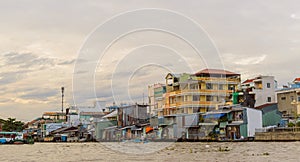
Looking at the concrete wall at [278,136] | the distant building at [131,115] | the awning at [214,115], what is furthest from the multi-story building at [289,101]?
the distant building at [131,115]

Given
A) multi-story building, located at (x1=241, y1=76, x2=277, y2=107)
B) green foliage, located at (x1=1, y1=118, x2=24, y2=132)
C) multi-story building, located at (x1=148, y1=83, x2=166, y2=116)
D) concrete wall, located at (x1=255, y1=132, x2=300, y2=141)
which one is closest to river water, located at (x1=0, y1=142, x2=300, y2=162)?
concrete wall, located at (x1=255, y1=132, x2=300, y2=141)

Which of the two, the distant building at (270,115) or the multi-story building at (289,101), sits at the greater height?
the multi-story building at (289,101)

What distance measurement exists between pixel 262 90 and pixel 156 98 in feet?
51.9

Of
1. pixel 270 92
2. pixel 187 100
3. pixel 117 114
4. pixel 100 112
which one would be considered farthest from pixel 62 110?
pixel 270 92

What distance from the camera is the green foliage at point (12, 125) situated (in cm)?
8981

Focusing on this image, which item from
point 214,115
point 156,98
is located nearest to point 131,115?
point 156,98

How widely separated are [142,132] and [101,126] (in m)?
13.0

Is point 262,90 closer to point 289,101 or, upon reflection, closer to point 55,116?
point 289,101

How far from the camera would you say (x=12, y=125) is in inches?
3590

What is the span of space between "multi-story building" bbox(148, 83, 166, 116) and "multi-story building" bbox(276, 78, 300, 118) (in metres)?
15.0

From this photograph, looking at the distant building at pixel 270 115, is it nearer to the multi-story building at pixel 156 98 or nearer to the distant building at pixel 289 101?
the distant building at pixel 289 101

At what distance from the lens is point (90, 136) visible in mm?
71562

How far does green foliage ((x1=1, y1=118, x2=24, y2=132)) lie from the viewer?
8981 cm

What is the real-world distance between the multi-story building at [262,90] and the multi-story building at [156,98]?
1162 cm
